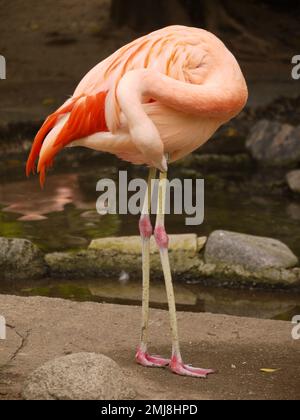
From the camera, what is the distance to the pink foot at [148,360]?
5.07 metres

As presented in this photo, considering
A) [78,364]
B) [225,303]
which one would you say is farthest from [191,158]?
[78,364]

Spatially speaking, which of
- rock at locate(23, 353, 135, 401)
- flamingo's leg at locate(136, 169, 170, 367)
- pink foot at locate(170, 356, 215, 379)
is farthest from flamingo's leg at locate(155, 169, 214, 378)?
rock at locate(23, 353, 135, 401)

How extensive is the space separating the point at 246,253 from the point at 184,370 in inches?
90.6

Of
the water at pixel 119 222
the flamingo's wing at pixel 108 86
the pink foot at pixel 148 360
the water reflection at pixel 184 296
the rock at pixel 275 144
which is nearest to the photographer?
the flamingo's wing at pixel 108 86

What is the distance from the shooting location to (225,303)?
6820 mm

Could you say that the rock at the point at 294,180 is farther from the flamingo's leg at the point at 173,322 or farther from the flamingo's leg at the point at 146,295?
the flamingo's leg at the point at 173,322

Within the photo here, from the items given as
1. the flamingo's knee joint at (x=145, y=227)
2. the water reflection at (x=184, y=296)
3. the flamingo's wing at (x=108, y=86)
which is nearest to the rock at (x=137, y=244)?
the water reflection at (x=184, y=296)

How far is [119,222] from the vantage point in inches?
339

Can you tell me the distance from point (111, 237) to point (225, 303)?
1.24 meters

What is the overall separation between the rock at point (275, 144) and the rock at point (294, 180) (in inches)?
38.2

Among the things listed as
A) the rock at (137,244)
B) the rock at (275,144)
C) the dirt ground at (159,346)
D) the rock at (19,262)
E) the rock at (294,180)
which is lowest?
the rock at (275,144)

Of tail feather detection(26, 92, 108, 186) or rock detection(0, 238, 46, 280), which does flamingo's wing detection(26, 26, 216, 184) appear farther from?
rock detection(0, 238, 46, 280)

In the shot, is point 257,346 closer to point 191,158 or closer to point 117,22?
point 191,158

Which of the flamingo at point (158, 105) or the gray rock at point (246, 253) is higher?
the flamingo at point (158, 105)
